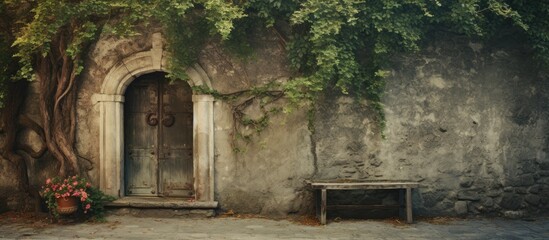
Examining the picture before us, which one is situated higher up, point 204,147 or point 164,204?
point 204,147

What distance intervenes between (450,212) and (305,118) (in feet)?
8.07

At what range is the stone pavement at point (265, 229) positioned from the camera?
218 inches

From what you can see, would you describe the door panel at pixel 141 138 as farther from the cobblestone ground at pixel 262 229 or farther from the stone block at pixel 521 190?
the stone block at pixel 521 190

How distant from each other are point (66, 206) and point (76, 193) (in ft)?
0.67

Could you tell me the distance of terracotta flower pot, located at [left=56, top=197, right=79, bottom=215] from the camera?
6.02m

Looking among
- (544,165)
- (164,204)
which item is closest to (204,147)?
(164,204)

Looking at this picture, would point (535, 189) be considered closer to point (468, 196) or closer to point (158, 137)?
point (468, 196)

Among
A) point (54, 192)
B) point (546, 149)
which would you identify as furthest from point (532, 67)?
point (54, 192)

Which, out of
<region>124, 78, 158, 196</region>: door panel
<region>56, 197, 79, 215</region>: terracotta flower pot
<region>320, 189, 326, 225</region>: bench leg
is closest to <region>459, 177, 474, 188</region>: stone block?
<region>320, 189, 326, 225</region>: bench leg

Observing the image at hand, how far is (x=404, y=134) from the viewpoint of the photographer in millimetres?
6703

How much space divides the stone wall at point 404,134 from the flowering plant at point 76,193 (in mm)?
394

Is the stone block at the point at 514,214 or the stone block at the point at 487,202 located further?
the stone block at the point at 487,202

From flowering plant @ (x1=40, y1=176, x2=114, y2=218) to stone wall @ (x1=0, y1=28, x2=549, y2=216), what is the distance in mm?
394

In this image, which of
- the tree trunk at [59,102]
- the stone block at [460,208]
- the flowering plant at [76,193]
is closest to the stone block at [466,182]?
the stone block at [460,208]
